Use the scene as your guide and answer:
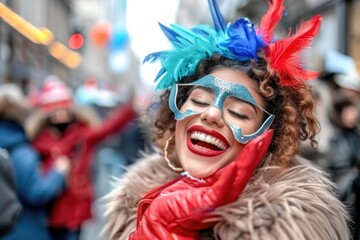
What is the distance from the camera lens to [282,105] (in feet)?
5.88

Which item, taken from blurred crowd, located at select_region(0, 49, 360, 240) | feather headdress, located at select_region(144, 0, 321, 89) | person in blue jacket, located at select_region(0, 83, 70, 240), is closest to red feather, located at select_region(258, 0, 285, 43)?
feather headdress, located at select_region(144, 0, 321, 89)

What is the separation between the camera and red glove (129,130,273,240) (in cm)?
154

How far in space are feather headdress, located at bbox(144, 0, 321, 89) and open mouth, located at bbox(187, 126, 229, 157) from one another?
252mm

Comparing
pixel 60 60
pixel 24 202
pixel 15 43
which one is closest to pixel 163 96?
pixel 24 202

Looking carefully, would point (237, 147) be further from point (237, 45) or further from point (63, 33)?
point (63, 33)

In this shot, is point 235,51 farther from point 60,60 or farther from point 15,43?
point 60,60

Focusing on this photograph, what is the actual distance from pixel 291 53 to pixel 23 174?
2301 mm

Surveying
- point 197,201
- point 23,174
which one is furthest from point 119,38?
point 197,201

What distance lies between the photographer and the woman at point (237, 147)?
1564 mm

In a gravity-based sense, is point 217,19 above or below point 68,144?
above

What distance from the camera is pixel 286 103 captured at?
1790mm

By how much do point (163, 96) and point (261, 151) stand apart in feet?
2.33

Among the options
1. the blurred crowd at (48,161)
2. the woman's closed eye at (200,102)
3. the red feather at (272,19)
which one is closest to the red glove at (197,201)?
the woman's closed eye at (200,102)

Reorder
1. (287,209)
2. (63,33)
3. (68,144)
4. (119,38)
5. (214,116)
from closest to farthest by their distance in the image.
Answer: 1. (287,209)
2. (214,116)
3. (68,144)
4. (119,38)
5. (63,33)
